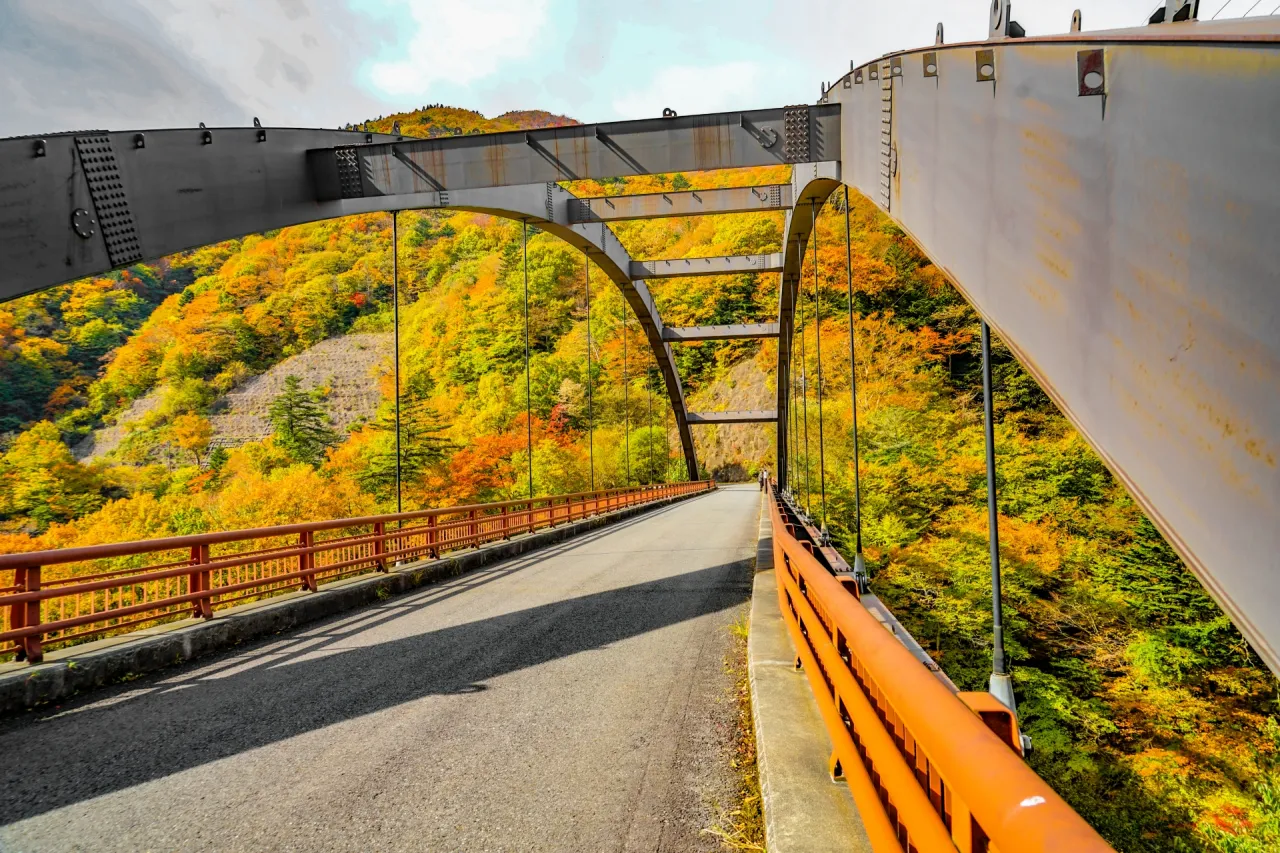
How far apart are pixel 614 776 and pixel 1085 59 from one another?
11.1 ft

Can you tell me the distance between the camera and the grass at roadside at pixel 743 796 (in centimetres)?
289

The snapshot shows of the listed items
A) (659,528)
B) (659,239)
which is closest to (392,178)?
(659,528)

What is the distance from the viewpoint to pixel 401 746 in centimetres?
398

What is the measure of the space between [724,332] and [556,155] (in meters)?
22.5

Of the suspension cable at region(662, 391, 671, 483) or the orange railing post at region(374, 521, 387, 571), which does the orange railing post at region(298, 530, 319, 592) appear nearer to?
the orange railing post at region(374, 521, 387, 571)

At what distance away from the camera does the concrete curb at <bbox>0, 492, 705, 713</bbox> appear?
4906 millimetres

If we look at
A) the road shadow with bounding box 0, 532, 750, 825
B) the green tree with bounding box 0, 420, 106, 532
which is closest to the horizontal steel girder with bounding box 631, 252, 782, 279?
the road shadow with bounding box 0, 532, 750, 825

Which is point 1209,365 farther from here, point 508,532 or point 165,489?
point 165,489

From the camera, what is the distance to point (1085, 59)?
2146 mm

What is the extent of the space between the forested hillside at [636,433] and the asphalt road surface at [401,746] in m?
12.9

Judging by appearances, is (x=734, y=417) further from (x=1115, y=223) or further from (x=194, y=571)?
(x=1115, y=223)

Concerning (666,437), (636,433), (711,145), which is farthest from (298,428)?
(711,145)

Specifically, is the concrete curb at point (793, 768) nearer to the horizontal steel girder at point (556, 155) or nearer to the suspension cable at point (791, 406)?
the horizontal steel girder at point (556, 155)

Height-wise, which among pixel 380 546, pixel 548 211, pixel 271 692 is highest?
pixel 548 211
